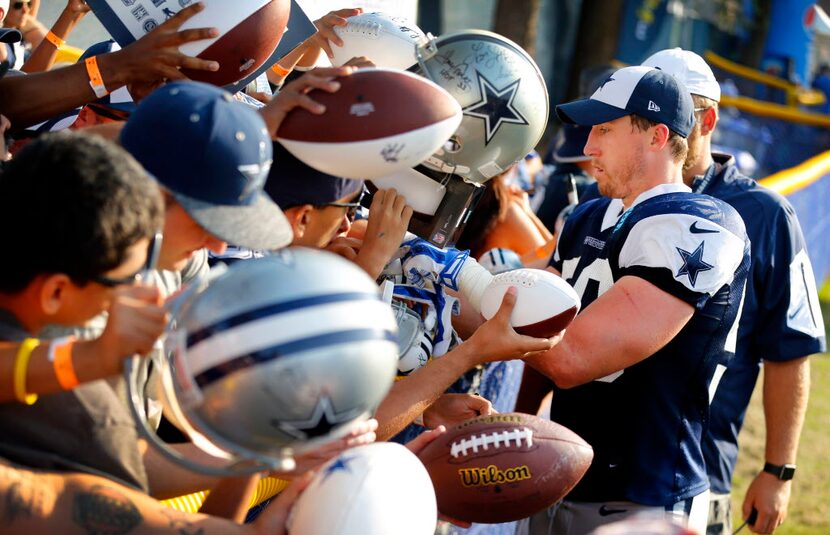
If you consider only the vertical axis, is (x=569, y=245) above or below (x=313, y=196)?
below

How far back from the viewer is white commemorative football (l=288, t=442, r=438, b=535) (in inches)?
83.7

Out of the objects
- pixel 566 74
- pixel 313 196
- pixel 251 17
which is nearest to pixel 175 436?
pixel 313 196

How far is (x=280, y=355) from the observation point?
68.5 inches

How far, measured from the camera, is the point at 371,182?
→ 3037 mm

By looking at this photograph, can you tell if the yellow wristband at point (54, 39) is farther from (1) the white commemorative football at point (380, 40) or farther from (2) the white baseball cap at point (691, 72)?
(2) the white baseball cap at point (691, 72)

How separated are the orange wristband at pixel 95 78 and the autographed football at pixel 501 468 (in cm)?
148

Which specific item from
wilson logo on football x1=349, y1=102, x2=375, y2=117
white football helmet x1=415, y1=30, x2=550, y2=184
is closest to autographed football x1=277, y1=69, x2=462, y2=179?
wilson logo on football x1=349, y1=102, x2=375, y2=117

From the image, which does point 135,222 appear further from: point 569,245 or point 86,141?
point 569,245

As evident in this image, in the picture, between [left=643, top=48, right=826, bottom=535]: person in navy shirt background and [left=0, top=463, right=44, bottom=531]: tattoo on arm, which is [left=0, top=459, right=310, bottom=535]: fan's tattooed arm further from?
[left=643, top=48, right=826, bottom=535]: person in navy shirt background

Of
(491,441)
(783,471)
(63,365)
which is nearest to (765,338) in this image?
(783,471)

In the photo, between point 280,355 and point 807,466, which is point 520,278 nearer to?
point 280,355

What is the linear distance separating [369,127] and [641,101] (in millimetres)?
1512

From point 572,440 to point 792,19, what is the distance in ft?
84.6

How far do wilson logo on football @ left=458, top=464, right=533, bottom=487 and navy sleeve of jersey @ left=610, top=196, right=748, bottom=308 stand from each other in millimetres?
846
